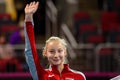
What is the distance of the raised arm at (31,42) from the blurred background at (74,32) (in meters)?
3.96

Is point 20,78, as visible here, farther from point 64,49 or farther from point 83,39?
point 83,39

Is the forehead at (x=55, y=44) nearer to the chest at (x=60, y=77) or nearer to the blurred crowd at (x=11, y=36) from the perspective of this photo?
the chest at (x=60, y=77)

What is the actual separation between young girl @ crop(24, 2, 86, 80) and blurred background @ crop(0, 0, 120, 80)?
12.5ft

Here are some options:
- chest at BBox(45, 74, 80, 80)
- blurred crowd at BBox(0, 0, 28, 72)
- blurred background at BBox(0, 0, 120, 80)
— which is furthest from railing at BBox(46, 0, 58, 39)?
chest at BBox(45, 74, 80, 80)

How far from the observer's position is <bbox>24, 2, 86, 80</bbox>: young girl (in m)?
5.34

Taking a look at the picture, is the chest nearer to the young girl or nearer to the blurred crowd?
the young girl

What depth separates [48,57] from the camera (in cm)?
543

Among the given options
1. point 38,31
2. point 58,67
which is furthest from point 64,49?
point 38,31

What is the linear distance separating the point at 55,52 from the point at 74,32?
7996mm

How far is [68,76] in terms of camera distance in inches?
217

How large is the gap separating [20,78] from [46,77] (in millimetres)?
2301

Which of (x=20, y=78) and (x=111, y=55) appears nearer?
(x=20, y=78)

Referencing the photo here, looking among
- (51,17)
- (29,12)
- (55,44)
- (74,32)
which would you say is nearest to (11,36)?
(74,32)

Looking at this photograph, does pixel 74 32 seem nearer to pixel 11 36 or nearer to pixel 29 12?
pixel 11 36
